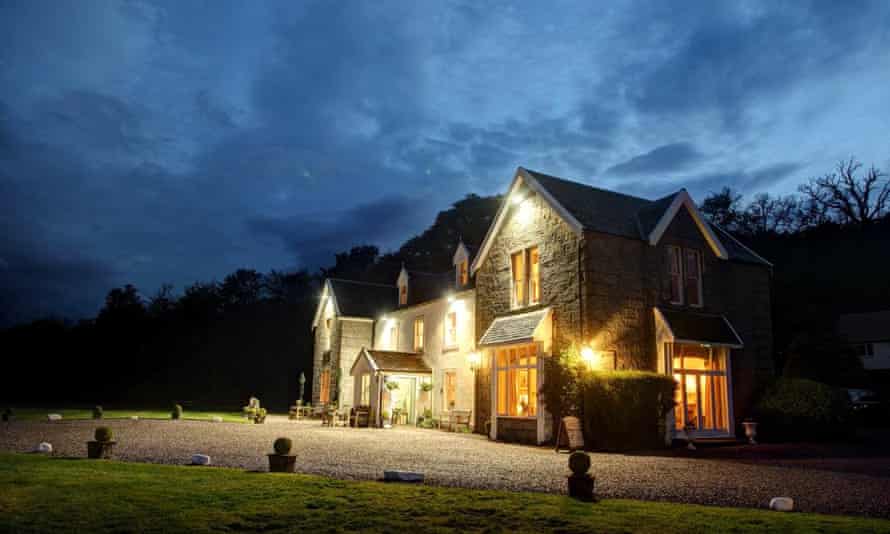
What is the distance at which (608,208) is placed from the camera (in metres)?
21.0

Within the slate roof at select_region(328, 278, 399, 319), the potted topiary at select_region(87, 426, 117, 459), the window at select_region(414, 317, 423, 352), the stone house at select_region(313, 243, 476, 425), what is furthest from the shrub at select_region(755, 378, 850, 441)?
the slate roof at select_region(328, 278, 399, 319)

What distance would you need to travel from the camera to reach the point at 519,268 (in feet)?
71.8

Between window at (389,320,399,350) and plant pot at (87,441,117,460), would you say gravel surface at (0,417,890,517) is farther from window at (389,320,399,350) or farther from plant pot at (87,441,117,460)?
window at (389,320,399,350)

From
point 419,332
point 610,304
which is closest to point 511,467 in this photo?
point 610,304

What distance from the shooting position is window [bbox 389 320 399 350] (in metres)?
32.9

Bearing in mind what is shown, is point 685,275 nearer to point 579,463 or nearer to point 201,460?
point 579,463

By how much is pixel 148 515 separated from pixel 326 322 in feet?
101

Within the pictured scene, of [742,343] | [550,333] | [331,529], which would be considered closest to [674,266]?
[742,343]

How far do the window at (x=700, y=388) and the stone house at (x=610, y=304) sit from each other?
3cm

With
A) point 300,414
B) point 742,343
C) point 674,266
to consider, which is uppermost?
point 674,266

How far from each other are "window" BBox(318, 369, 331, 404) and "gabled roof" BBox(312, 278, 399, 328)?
373 centimetres

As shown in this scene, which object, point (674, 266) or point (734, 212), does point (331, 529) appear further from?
point (734, 212)

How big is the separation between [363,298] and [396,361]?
8.65m

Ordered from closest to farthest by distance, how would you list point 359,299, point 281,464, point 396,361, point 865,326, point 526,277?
1. point 281,464
2. point 526,277
3. point 396,361
4. point 359,299
5. point 865,326
